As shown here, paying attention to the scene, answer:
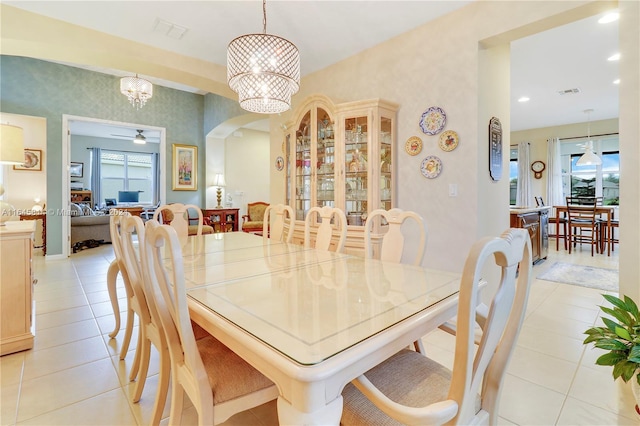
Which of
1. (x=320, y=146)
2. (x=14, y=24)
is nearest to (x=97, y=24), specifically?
(x=14, y=24)

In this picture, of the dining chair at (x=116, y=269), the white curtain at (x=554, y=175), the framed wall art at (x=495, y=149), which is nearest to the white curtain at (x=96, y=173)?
the dining chair at (x=116, y=269)

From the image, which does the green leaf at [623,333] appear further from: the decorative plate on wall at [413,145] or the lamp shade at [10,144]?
the lamp shade at [10,144]

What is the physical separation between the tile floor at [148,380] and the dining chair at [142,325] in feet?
0.59

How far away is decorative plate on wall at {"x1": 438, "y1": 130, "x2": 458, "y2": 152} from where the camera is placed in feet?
8.65

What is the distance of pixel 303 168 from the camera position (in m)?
3.65

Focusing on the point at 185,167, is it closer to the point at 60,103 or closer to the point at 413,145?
the point at 60,103

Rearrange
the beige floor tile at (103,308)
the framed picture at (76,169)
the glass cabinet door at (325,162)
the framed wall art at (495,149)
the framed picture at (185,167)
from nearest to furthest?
1. the framed wall art at (495,149)
2. the beige floor tile at (103,308)
3. the glass cabinet door at (325,162)
4. the framed picture at (185,167)
5. the framed picture at (76,169)

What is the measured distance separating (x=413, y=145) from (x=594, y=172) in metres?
6.53

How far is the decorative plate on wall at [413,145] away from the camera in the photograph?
9.49ft

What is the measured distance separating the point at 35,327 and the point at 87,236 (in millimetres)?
4316

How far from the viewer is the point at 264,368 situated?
2.71 feet

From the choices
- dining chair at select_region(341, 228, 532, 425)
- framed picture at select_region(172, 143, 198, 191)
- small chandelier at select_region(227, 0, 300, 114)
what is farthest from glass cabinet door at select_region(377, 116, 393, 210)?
framed picture at select_region(172, 143, 198, 191)

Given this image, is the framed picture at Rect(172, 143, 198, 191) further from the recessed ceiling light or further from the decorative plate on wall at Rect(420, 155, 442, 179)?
the recessed ceiling light

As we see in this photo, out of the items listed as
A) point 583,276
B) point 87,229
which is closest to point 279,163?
point 583,276
